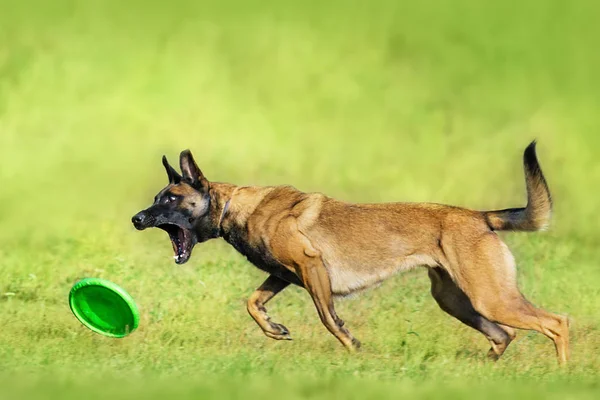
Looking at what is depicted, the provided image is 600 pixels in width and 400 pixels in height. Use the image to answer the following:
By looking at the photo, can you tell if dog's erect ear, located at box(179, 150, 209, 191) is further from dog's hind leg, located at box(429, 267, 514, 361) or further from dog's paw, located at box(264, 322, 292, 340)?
dog's hind leg, located at box(429, 267, 514, 361)

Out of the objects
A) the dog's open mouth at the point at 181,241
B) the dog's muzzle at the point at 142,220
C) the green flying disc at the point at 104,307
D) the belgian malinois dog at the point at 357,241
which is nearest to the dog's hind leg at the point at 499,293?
the belgian malinois dog at the point at 357,241

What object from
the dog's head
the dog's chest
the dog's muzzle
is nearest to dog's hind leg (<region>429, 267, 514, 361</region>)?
the dog's chest

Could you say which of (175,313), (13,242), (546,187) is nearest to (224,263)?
(175,313)

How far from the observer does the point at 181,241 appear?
11961 mm

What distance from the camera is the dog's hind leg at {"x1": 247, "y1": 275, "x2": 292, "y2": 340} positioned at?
38.4ft

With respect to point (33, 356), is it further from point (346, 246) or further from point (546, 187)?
point (546, 187)

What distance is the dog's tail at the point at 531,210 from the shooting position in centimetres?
1109

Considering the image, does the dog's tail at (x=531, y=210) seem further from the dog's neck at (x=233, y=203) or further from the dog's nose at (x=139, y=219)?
the dog's nose at (x=139, y=219)

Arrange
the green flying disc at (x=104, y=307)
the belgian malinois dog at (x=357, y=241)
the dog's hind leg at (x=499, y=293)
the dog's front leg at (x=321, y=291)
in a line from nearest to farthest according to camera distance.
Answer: the dog's hind leg at (x=499, y=293)
the belgian malinois dog at (x=357, y=241)
the dog's front leg at (x=321, y=291)
the green flying disc at (x=104, y=307)

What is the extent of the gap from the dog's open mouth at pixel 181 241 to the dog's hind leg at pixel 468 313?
2.34 meters

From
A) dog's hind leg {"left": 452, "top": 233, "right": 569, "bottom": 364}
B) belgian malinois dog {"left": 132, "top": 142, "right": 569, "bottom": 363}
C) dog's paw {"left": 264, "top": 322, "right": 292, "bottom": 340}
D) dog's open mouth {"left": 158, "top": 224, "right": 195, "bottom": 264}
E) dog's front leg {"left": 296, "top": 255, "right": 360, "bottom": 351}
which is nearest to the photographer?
dog's hind leg {"left": 452, "top": 233, "right": 569, "bottom": 364}

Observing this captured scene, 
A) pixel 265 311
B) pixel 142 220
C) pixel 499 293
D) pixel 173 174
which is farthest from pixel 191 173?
pixel 499 293

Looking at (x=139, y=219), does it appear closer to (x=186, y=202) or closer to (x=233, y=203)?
(x=186, y=202)

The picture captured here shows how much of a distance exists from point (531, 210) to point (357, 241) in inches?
64.0
